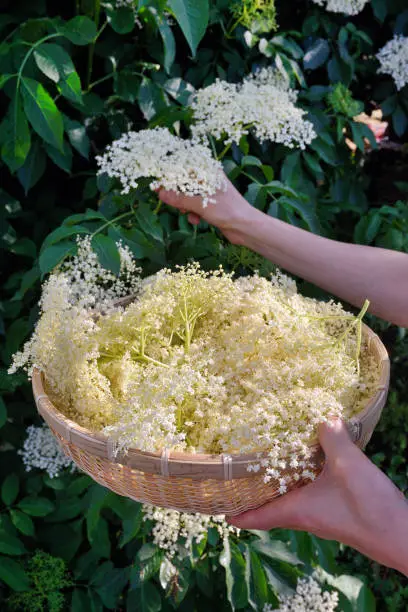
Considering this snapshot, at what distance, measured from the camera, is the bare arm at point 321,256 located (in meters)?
1.31

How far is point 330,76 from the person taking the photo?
200 cm

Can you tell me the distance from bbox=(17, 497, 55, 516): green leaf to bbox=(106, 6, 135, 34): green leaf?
47.2 inches

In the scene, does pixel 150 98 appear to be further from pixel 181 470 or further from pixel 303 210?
pixel 181 470

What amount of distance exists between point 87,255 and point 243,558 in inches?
33.3

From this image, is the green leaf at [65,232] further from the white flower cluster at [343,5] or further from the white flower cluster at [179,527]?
the white flower cluster at [343,5]

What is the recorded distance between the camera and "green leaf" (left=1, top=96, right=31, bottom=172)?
1491 millimetres

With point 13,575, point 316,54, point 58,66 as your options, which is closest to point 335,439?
point 58,66

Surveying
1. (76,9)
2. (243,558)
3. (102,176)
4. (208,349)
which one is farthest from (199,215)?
(243,558)

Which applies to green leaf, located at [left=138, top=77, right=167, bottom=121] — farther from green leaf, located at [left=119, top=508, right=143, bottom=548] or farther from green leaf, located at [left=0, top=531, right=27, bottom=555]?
green leaf, located at [left=0, top=531, right=27, bottom=555]

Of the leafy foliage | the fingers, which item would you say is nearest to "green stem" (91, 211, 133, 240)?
the leafy foliage

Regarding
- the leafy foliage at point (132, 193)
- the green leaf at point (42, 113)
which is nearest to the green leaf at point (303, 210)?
the leafy foliage at point (132, 193)

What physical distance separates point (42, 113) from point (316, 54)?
2.87 ft

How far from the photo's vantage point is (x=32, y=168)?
1.65 m

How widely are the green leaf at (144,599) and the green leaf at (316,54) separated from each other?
1.42 m
